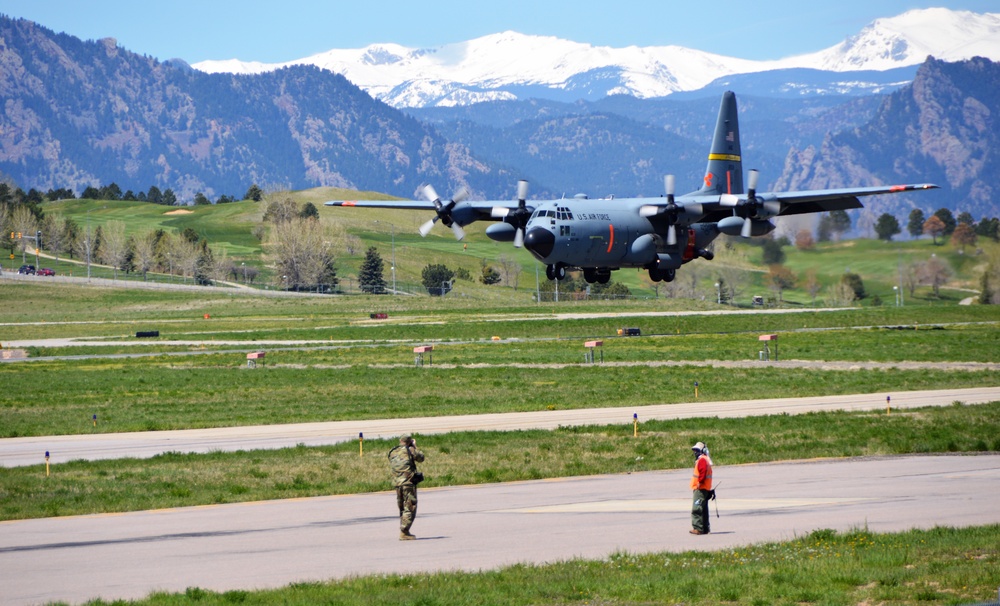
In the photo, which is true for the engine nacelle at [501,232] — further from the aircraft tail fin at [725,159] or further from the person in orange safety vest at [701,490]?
the person in orange safety vest at [701,490]

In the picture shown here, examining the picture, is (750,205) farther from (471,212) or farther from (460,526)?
(460,526)

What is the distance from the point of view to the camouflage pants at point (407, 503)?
22.2m

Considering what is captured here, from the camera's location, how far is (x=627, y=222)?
7025cm

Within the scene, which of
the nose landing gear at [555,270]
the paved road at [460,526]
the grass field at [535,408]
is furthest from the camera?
the nose landing gear at [555,270]

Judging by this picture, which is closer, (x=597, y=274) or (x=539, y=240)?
(x=539, y=240)

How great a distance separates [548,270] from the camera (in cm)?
6812

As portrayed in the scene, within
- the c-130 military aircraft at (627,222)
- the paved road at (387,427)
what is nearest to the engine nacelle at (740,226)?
the c-130 military aircraft at (627,222)

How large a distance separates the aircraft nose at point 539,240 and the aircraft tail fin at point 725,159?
20.9 metres

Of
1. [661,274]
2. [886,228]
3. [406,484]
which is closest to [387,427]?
[406,484]

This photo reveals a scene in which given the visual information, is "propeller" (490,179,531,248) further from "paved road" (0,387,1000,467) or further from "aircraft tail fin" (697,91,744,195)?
"paved road" (0,387,1000,467)

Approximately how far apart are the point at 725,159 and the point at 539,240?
2495 centimetres

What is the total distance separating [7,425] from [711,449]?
27.6 metres

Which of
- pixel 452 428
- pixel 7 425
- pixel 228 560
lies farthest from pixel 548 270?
pixel 228 560

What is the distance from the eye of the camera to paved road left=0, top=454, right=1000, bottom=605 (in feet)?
65.3
